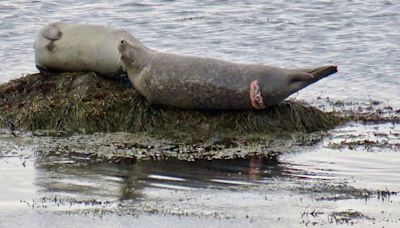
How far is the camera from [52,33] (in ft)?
35.9

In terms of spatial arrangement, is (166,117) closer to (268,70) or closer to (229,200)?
(268,70)

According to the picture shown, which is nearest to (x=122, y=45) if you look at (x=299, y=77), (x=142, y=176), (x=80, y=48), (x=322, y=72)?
(x=80, y=48)

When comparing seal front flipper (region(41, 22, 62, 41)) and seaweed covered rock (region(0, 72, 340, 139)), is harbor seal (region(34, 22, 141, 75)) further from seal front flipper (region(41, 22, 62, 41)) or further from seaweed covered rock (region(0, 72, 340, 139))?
seaweed covered rock (region(0, 72, 340, 139))

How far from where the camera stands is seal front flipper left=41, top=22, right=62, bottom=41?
10914 millimetres

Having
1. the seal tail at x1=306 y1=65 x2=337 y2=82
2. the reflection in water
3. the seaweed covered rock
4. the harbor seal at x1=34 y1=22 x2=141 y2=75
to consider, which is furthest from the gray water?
the harbor seal at x1=34 y1=22 x2=141 y2=75

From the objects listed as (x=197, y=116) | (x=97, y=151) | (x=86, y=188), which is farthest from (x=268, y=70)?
(x=86, y=188)

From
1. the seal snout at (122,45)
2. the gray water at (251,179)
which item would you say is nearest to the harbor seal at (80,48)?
the seal snout at (122,45)

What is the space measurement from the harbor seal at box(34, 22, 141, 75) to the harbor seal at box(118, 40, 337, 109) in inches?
11.0

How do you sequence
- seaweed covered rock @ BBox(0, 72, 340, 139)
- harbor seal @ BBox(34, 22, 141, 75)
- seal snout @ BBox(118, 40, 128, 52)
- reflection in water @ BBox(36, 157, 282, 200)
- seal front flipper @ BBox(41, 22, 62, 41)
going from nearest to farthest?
reflection in water @ BBox(36, 157, 282, 200), seaweed covered rock @ BBox(0, 72, 340, 139), seal snout @ BBox(118, 40, 128, 52), harbor seal @ BBox(34, 22, 141, 75), seal front flipper @ BBox(41, 22, 62, 41)

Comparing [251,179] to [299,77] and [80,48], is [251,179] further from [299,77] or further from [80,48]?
[80,48]

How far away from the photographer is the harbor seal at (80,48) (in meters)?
10.6

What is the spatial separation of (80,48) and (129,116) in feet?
3.10

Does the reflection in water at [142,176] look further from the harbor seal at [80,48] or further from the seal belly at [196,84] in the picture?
the harbor seal at [80,48]

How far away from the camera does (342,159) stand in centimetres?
905
